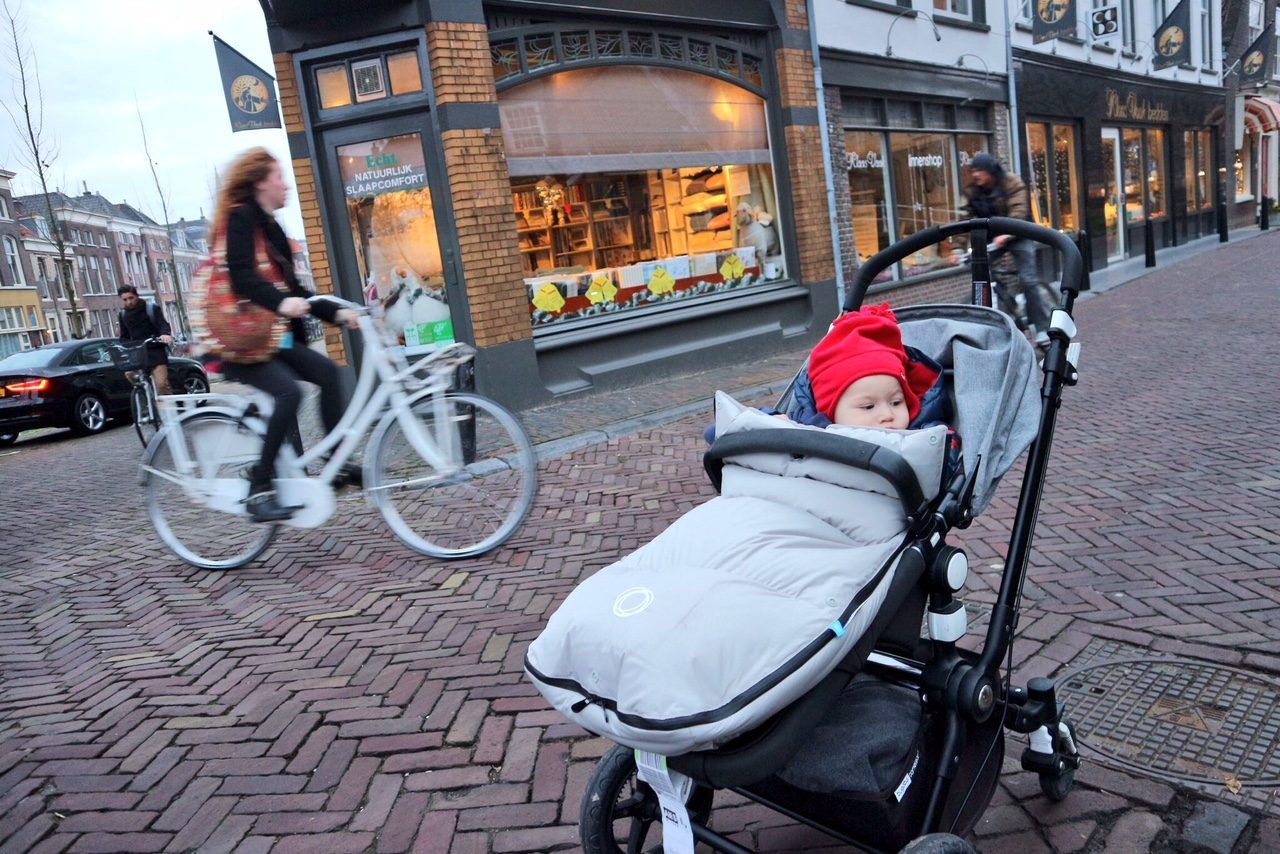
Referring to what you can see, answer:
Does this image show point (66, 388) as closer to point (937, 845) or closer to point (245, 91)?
point (245, 91)

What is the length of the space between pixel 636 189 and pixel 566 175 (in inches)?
39.6

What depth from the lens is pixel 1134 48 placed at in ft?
72.3

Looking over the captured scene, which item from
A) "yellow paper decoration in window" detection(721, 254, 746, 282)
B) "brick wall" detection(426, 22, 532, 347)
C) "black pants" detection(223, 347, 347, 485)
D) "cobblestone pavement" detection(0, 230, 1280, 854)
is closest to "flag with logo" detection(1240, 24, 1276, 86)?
"yellow paper decoration in window" detection(721, 254, 746, 282)

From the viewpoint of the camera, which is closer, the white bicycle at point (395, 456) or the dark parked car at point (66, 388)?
the white bicycle at point (395, 456)

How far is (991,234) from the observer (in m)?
2.54

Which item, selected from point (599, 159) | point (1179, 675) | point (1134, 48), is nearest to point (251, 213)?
point (1179, 675)

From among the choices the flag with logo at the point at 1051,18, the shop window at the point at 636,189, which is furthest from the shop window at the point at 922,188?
the shop window at the point at 636,189

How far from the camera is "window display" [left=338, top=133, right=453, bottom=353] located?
931 cm

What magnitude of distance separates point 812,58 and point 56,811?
39.6ft

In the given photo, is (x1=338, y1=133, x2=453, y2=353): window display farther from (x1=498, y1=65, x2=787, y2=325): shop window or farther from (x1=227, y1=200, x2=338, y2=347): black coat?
(x1=227, y1=200, x2=338, y2=347): black coat

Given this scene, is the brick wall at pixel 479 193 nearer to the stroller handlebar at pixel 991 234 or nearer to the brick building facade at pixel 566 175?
the brick building facade at pixel 566 175

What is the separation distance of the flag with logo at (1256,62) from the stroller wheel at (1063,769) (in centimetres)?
2977

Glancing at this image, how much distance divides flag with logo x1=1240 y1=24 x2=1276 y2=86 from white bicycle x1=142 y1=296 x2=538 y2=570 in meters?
28.7

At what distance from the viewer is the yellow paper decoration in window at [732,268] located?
11.9 metres
